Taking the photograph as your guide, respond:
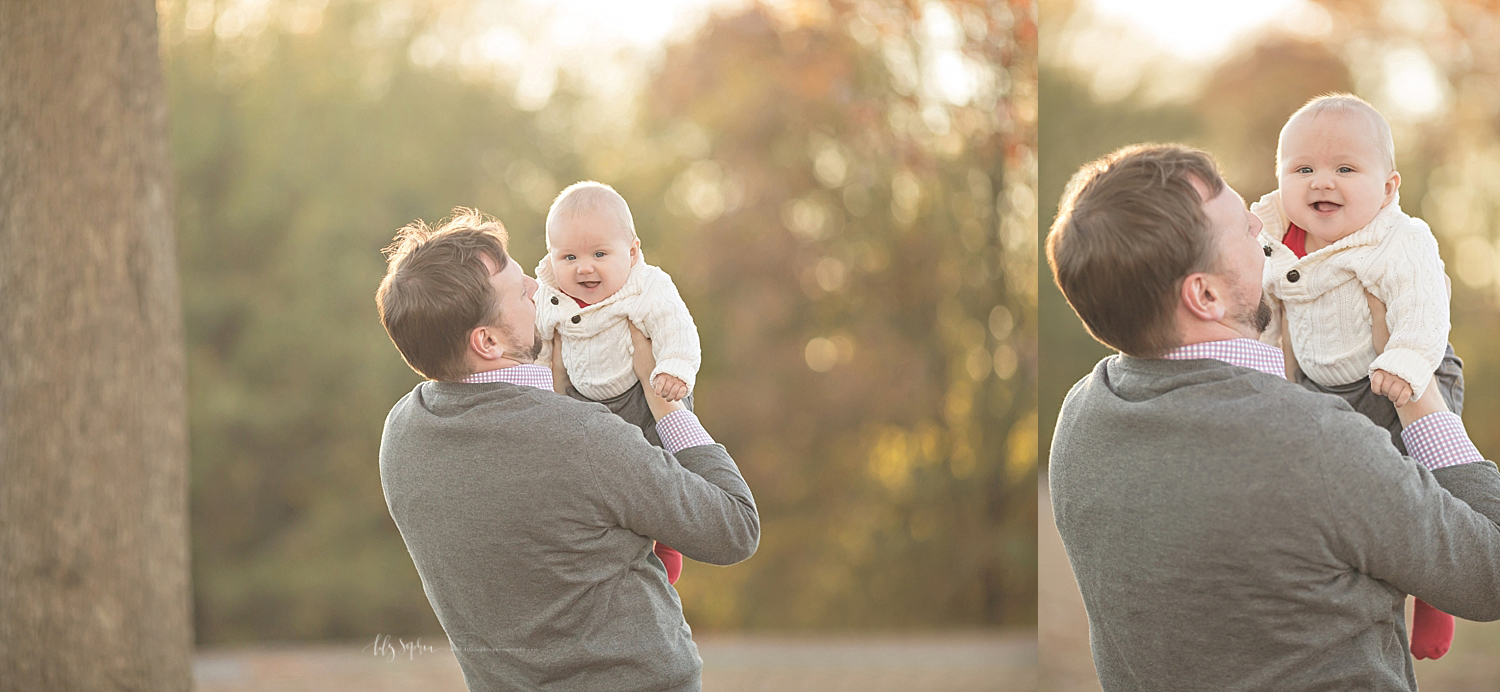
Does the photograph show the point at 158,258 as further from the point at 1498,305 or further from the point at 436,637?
the point at 1498,305

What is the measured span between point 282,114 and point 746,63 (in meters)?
2.46

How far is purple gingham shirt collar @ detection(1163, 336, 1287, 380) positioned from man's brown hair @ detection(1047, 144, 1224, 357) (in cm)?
2

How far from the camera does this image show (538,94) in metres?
6.04

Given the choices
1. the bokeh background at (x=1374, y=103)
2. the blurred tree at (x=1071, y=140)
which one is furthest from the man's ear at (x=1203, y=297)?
the blurred tree at (x=1071, y=140)

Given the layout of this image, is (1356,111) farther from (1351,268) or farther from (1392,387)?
(1392,387)

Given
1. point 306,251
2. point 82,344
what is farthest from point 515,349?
point 306,251

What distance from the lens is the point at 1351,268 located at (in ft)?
5.25

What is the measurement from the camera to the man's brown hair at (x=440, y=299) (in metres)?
1.66

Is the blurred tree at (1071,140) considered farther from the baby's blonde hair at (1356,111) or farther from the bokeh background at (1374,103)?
the baby's blonde hair at (1356,111)

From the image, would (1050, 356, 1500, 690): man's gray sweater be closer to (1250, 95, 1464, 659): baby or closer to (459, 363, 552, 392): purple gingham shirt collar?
(1250, 95, 1464, 659): baby

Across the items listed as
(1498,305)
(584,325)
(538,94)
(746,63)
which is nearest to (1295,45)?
(1498,305)

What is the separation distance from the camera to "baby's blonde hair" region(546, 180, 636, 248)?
1.90 metres

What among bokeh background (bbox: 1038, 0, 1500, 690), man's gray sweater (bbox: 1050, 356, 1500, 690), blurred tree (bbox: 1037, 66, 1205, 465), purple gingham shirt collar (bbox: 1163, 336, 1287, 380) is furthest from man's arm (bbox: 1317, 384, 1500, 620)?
blurred tree (bbox: 1037, 66, 1205, 465)

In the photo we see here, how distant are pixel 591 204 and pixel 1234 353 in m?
1.02
